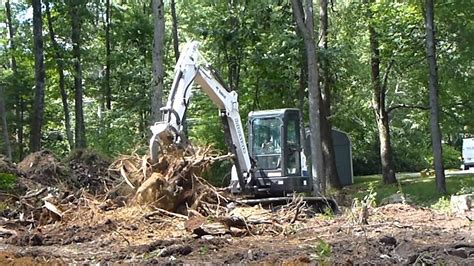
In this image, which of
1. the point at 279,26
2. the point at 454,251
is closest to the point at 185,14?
the point at 279,26

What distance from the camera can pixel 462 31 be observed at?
21188 mm

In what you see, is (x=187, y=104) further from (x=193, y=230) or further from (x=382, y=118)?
(x=382, y=118)

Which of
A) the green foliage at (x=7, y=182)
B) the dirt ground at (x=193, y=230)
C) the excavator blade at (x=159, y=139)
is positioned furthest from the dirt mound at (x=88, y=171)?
the excavator blade at (x=159, y=139)

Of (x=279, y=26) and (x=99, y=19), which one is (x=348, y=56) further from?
(x=99, y=19)

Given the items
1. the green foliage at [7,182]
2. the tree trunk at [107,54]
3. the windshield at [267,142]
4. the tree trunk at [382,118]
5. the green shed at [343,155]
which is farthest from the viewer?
the green shed at [343,155]

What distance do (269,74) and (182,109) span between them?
12240mm

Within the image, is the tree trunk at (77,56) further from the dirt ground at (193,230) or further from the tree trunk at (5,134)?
the dirt ground at (193,230)

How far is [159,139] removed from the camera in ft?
39.5

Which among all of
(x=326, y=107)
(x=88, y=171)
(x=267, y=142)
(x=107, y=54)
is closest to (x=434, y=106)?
(x=326, y=107)

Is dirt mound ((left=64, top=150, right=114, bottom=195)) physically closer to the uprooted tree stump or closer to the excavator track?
the uprooted tree stump

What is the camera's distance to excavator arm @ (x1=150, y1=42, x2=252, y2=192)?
12195 mm

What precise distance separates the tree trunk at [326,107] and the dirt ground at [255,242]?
38.1 feet

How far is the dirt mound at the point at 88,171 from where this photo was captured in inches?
586

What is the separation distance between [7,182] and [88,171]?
2.42 meters
